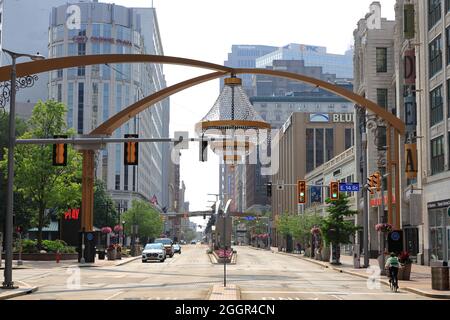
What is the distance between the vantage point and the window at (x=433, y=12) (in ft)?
173

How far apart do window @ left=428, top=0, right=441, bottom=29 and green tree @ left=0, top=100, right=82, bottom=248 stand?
3238cm

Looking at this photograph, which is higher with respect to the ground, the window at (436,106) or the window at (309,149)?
the window at (309,149)

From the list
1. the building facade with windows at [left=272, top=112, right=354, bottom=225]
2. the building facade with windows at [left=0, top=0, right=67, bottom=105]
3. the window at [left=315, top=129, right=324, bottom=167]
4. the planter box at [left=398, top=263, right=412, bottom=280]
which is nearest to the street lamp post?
the planter box at [left=398, top=263, right=412, bottom=280]

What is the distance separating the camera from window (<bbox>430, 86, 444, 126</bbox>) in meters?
52.1

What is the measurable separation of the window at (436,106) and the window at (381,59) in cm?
2057

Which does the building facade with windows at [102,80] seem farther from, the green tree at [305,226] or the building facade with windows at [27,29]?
the green tree at [305,226]

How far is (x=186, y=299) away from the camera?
24.9m

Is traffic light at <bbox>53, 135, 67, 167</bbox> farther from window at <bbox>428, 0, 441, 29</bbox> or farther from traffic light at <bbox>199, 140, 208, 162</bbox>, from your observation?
window at <bbox>428, 0, 441, 29</bbox>

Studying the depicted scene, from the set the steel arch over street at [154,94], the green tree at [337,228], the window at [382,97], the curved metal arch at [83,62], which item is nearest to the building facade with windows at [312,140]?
the window at [382,97]

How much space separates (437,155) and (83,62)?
94.8 feet

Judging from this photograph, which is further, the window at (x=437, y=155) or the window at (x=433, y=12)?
the window at (x=433, y=12)

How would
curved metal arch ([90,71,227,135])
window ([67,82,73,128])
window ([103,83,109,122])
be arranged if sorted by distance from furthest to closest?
window ([103,83,109,122]), window ([67,82,73,128]), curved metal arch ([90,71,227,135])

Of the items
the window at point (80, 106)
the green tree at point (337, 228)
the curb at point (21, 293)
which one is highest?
the window at point (80, 106)
